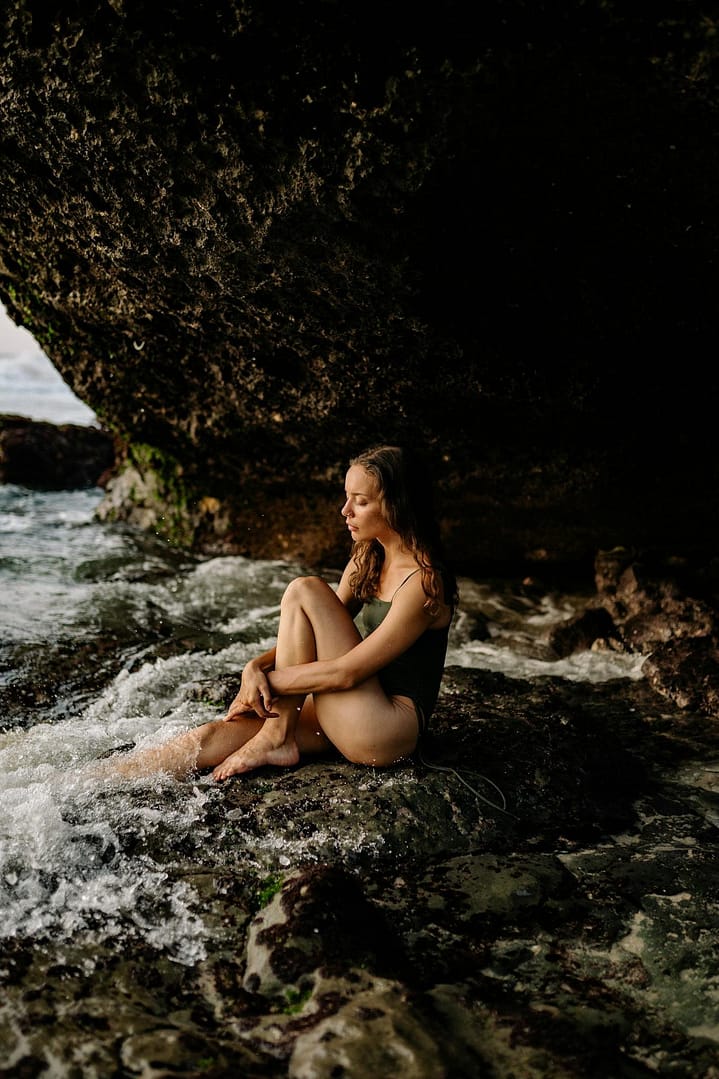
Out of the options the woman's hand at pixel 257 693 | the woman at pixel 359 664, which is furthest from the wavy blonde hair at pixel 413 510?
the woman's hand at pixel 257 693

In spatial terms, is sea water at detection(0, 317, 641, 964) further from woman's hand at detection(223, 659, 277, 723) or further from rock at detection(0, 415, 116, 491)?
rock at detection(0, 415, 116, 491)

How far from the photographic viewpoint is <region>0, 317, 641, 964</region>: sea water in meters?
3.37

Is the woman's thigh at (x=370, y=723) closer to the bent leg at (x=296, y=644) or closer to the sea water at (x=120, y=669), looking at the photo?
the bent leg at (x=296, y=644)

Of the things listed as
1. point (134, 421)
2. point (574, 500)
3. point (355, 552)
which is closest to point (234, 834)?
point (355, 552)

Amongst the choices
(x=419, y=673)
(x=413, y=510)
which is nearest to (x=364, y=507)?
(x=413, y=510)

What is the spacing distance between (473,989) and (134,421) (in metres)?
7.44

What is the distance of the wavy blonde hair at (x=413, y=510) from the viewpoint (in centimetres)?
421

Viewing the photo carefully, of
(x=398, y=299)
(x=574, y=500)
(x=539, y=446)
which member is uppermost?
(x=398, y=299)

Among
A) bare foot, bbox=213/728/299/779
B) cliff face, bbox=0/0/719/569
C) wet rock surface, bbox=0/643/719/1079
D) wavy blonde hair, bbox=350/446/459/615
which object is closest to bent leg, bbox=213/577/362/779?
bare foot, bbox=213/728/299/779

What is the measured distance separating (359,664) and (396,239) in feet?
9.34

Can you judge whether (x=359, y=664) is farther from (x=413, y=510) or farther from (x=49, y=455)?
(x=49, y=455)

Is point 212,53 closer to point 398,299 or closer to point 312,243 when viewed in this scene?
point 312,243

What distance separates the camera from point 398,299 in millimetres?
5906

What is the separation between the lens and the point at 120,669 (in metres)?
6.64
